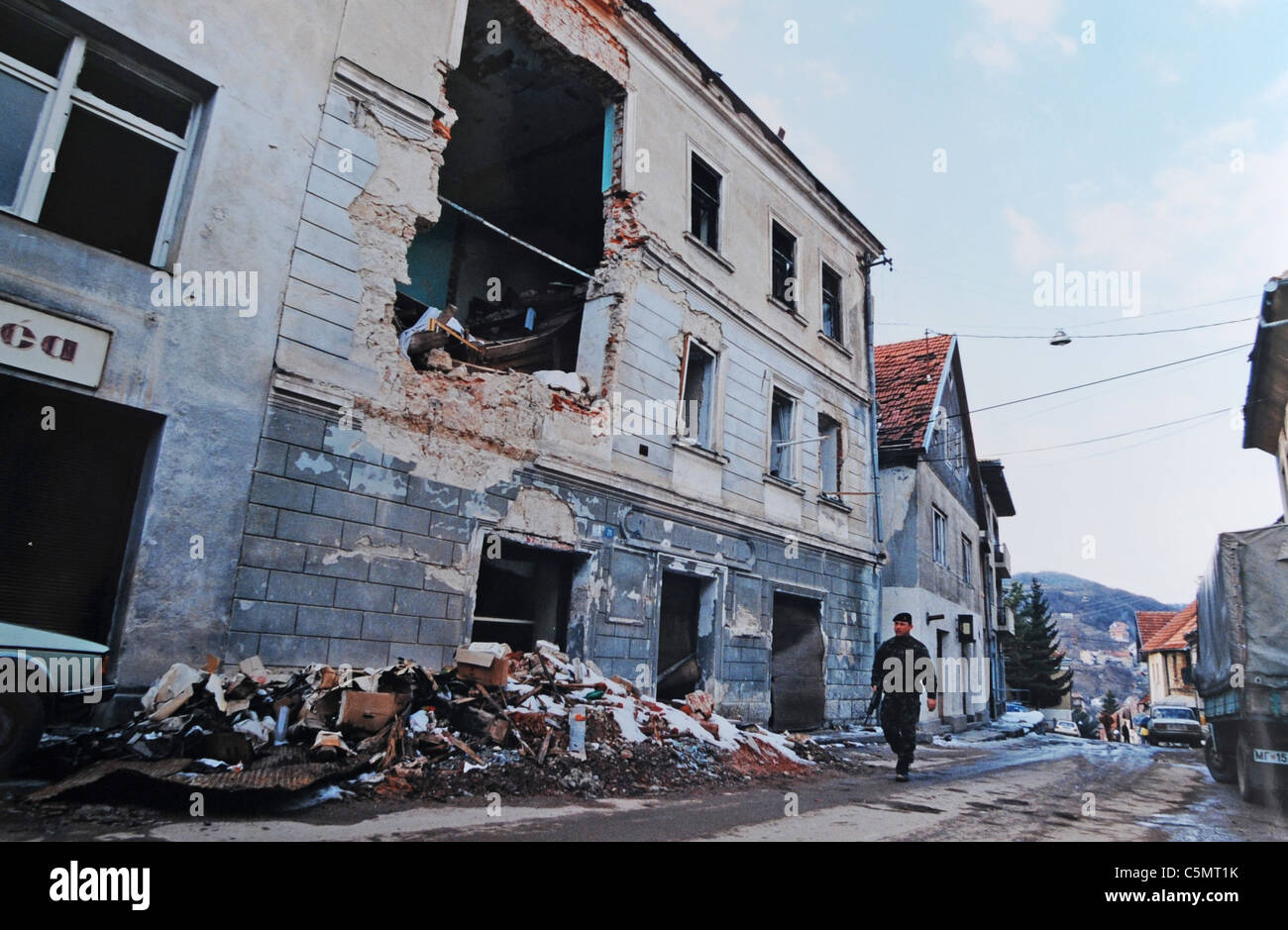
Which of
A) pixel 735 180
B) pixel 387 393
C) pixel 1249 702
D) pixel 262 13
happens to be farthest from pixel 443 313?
pixel 1249 702

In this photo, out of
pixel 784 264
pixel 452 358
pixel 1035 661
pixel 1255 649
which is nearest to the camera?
pixel 1255 649

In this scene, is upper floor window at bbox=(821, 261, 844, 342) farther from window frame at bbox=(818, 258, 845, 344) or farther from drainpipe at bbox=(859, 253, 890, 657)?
drainpipe at bbox=(859, 253, 890, 657)

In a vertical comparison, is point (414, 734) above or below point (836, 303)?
below

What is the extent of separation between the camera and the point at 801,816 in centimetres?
573

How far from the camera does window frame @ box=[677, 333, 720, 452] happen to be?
1122 cm

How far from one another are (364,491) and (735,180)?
9083mm

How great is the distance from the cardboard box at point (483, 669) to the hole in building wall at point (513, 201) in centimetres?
333

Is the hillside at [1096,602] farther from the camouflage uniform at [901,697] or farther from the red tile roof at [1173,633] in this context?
the camouflage uniform at [901,697]

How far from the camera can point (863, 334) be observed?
53.3 ft

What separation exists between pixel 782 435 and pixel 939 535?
774cm

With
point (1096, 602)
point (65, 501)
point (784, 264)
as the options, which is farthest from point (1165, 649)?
point (1096, 602)

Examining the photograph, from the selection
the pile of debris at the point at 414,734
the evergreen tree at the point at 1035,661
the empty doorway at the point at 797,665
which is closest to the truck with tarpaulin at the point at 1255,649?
the pile of debris at the point at 414,734

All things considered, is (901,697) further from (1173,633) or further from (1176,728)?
(1173,633)
